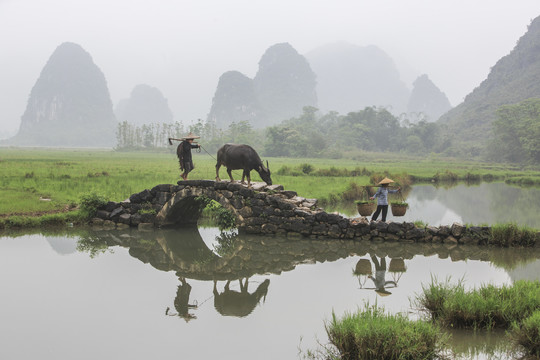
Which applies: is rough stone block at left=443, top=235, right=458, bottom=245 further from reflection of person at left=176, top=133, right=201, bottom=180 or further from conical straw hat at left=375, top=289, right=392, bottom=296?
reflection of person at left=176, top=133, right=201, bottom=180

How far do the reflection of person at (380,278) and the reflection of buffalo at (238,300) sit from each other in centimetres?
168

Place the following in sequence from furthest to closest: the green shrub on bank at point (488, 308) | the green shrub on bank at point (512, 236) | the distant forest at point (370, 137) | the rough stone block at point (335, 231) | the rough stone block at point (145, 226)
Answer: the distant forest at point (370, 137), the rough stone block at point (145, 226), the rough stone block at point (335, 231), the green shrub on bank at point (512, 236), the green shrub on bank at point (488, 308)

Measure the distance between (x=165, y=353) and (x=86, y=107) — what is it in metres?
123

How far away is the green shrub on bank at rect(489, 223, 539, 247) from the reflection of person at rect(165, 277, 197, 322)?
20.7ft

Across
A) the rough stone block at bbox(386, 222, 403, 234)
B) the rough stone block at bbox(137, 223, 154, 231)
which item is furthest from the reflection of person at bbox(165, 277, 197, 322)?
the rough stone block at bbox(386, 222, 403, 234)

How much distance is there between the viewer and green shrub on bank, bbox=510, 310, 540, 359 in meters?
4.24

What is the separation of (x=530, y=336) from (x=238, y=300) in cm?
358

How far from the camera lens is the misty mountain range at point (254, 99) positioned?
2618 inches

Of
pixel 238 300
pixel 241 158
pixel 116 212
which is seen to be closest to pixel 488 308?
pixel 238 300

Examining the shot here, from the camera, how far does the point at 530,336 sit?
169 inches

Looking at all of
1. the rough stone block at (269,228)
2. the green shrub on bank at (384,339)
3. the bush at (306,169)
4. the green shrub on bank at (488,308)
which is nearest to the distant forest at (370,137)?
the bush at (306,169)

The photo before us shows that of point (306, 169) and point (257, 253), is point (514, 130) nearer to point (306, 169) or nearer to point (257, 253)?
point (306, 169)

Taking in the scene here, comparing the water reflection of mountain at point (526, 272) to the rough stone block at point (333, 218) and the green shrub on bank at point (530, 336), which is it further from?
the rough stone block at point (333, 218)

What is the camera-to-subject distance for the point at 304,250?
9.10 metres
